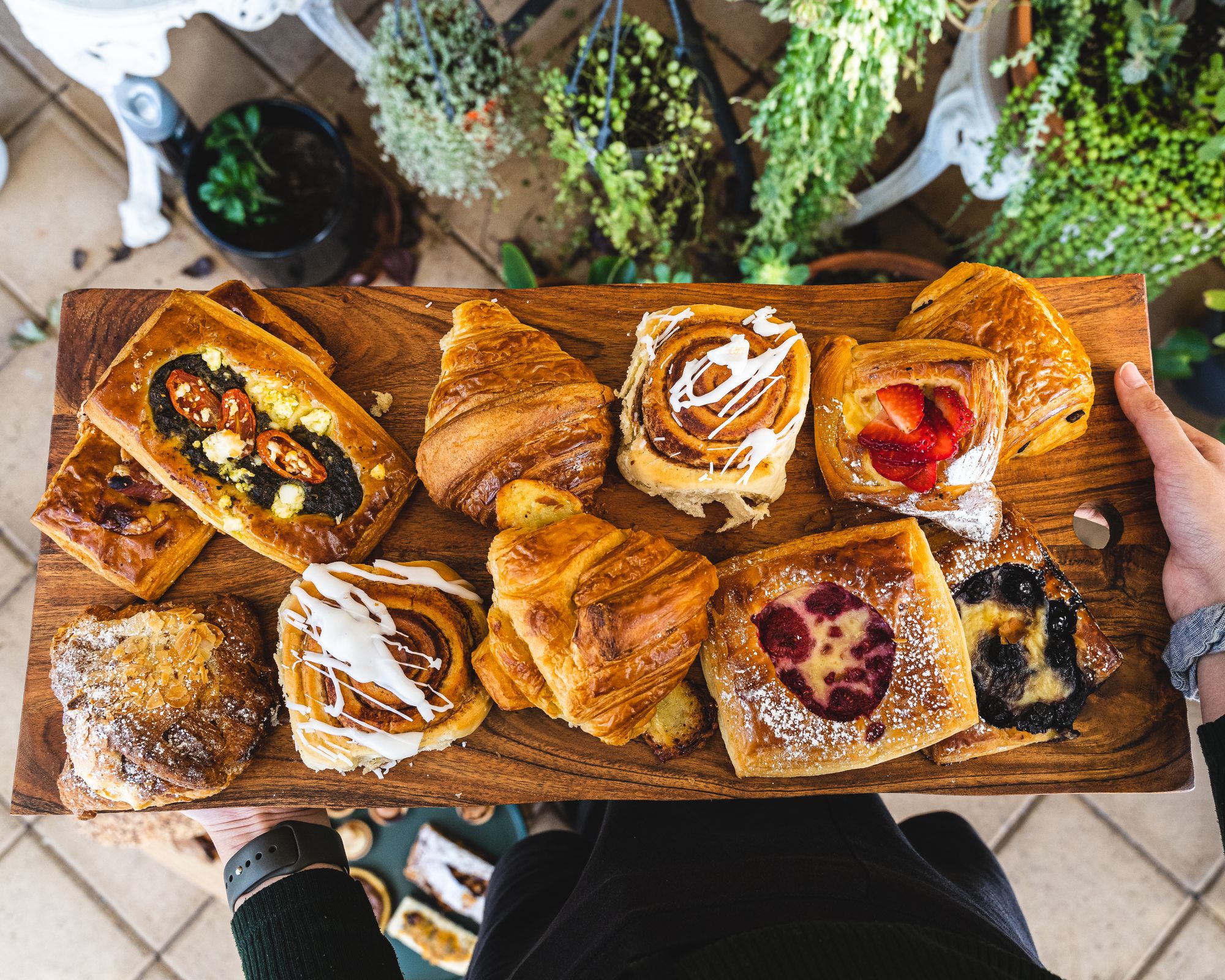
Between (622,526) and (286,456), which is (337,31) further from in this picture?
(622,526)

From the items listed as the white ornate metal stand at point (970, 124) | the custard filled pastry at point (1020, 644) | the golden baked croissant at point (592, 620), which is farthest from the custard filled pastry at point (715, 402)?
the white ornate metal stand at point (970, 124)

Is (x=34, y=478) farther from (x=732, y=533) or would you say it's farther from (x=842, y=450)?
(x=842, y=450)

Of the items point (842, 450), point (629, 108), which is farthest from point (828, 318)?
point (629, 108)

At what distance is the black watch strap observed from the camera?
2.45m

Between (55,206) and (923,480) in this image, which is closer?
(923,480)

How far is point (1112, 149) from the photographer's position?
278 cm

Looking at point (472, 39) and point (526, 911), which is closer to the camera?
point (526, 911)

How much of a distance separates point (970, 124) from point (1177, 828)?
133 inches

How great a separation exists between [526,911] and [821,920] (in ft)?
3.56

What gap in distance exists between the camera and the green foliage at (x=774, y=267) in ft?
10.1

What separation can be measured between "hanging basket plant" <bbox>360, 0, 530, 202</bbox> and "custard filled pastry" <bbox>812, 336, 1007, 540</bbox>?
6.13ft

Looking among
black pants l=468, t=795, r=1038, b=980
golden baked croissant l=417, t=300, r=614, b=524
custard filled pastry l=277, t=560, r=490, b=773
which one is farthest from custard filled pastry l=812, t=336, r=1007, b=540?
custard filled pastry l=277, t=560, r=490, b=773

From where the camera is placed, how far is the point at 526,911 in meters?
2.56

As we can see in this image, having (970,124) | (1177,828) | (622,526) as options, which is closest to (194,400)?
(622,526)
